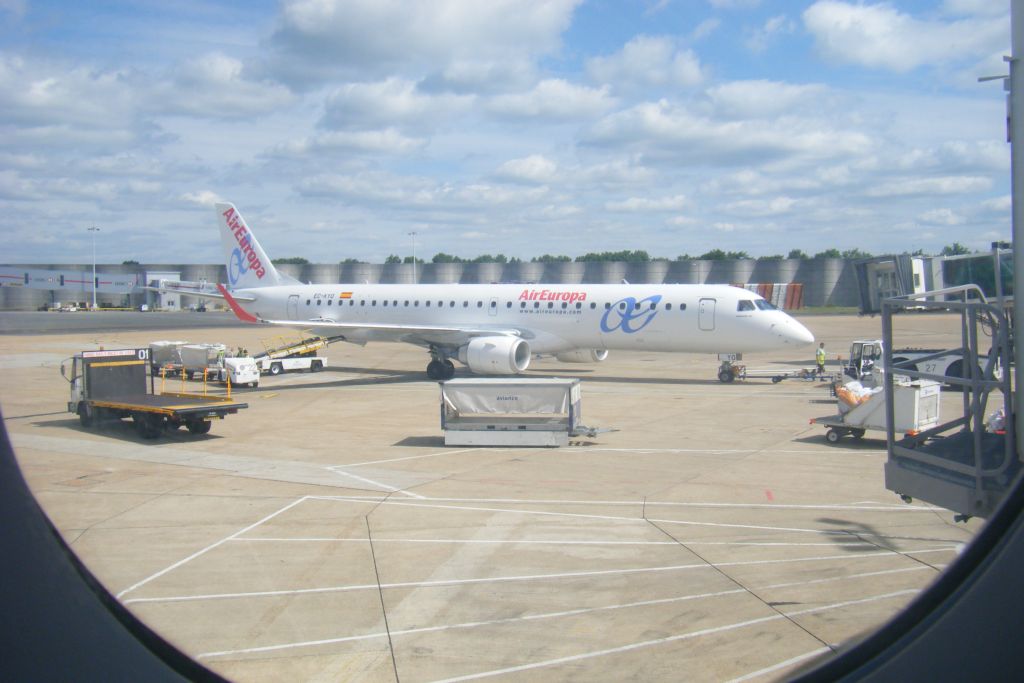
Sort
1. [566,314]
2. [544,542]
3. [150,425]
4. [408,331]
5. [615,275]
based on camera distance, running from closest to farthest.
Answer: [544,542] < [150,425] < [566,314] < [408,331] < [615,275]

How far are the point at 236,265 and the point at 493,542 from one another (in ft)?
97.0

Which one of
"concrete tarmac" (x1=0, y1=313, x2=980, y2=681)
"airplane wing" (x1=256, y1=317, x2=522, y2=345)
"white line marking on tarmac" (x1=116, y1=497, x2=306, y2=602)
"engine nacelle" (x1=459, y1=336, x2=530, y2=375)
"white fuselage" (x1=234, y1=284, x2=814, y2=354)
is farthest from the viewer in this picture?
"airplane wing" (x1=256, y1=317, x2=522, y2=345)

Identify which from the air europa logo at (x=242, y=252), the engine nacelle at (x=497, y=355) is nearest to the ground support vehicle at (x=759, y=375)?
the engine nacelle at (x=497, y=355)

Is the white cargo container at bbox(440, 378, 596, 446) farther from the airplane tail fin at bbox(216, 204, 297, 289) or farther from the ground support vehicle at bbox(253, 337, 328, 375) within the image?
the airplane tail fin at bbox(216, 204, 297, 289)

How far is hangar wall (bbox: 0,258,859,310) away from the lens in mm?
9560

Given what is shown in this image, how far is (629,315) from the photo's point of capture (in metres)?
27.4

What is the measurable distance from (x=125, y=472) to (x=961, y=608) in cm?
1323

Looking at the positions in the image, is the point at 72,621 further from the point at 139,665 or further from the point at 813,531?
the point at 813,531

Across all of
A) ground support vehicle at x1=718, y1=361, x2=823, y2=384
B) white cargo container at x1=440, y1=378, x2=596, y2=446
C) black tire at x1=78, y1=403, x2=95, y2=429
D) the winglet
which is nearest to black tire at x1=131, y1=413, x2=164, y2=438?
black tire at x1=78, y1=403, x2=95, y2=429

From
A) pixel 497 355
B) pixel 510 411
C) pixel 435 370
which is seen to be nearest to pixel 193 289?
pixel 435 370

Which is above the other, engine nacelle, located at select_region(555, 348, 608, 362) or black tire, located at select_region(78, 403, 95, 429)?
engine nacelle, located at select_region(555, 348, 608, 362)

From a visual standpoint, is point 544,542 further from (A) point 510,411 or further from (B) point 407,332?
(B) point 407,332

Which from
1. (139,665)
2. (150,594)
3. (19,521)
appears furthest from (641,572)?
(19,521)

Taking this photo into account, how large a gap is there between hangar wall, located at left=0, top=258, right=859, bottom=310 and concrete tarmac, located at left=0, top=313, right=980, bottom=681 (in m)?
1.03
